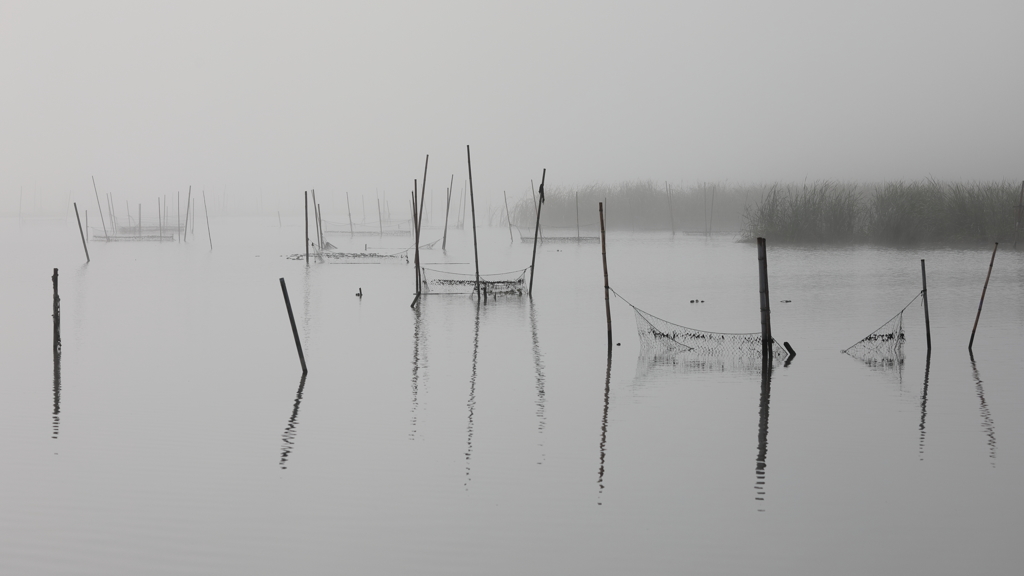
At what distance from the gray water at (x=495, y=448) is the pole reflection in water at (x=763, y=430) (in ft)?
0.14

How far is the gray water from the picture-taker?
504 cm

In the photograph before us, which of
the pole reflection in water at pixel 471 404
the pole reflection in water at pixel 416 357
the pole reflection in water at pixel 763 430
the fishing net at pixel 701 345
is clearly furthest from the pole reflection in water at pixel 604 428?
the pole reflection in water at pixel 416 357

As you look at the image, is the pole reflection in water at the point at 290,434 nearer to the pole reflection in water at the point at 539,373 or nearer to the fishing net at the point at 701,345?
the pole reflection in water at the point at 539,373

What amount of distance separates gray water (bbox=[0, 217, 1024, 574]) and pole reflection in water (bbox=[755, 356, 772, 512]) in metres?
0.04

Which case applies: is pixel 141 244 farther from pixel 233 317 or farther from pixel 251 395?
pixel 251 395

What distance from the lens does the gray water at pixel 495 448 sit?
16.5 feet

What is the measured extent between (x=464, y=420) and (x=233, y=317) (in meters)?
8.62

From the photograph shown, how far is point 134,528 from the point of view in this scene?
5305 millimetres

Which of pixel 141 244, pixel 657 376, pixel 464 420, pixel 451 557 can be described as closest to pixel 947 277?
pixel 657 376

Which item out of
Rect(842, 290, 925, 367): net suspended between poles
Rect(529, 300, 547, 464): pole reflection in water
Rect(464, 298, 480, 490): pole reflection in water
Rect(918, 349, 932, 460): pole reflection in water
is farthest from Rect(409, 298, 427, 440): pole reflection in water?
Rect(842, 290, 925, 367): net suspended between poles

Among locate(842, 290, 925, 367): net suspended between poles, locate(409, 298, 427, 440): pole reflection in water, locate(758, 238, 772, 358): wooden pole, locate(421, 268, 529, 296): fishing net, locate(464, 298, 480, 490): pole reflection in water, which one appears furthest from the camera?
locate(421, 268, 529, 296): fishing net

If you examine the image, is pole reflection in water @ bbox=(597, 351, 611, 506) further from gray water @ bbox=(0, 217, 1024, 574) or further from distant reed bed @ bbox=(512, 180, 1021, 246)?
distant reed bed @ bbox=(512, 180, 1021, 246)

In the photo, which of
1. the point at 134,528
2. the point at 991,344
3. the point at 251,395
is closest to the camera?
the point at 134,528

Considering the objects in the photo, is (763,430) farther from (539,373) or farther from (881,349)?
(881,349)
